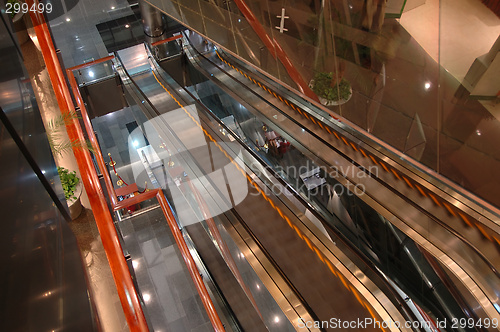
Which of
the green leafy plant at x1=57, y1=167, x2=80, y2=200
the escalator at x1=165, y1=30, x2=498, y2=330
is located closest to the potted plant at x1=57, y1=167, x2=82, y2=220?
the green leafy plant at x1=57, y1=167, x2=80, y2=200

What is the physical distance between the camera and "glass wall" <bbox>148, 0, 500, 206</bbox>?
12.5 ft

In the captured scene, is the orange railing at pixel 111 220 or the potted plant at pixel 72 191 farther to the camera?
the potted plant at pixel 72 191

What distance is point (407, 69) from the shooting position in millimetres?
4621

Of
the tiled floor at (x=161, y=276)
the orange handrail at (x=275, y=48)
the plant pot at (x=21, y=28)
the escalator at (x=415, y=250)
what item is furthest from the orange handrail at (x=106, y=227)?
the orange handrail at (x=275, y=48)

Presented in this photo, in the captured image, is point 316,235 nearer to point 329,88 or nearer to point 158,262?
point 158,262

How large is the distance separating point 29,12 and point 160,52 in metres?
4.53

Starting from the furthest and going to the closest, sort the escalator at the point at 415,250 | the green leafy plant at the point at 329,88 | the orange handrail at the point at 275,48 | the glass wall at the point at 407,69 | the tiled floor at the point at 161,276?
the orange handrail at the point at 275,48 → the green leafy plant at the point at 329,88 → the tiled floor at the point at 161,276 → the escalator at the point at 415,250 → the glass wall at the point at 407,69

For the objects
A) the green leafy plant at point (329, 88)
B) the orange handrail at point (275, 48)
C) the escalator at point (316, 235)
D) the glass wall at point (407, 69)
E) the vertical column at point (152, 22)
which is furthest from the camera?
the vertical column at point (152, 22)

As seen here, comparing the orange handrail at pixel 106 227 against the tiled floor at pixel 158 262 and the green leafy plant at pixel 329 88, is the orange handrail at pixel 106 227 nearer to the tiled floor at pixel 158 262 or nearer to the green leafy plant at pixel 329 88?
the tiled floor at pixel 158 262


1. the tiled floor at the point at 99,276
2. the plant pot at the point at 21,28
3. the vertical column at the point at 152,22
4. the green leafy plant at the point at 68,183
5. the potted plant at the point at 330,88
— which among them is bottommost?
the vertical column at the point at 152,22

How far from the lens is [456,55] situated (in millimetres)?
3936

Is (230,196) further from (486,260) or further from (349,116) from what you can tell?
(486,260)

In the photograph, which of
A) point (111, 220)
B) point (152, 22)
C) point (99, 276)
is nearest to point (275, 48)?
point (111, 220)

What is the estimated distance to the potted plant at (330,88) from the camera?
583cm
